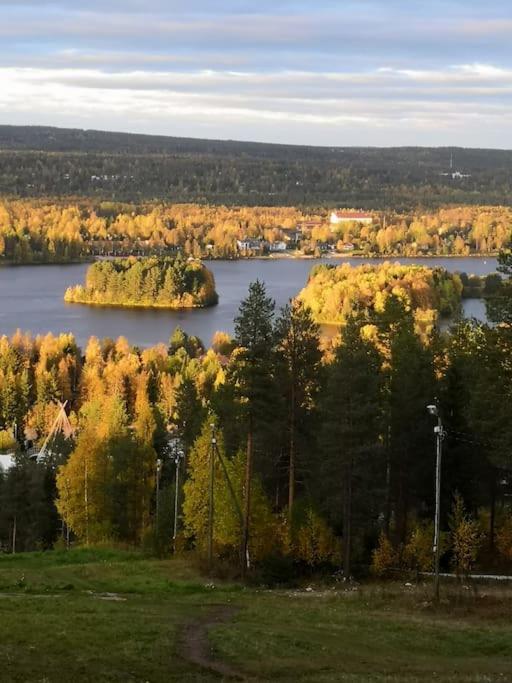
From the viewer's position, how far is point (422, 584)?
701 inches

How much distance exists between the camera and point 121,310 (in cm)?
8256

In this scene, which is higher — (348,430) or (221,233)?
(221,233)

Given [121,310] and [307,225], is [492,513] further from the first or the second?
[307,225]

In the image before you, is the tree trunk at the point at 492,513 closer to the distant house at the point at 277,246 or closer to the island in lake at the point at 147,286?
the island in lake at the point at 147,286

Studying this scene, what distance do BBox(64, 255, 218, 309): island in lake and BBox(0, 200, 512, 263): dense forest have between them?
3263 centimetres

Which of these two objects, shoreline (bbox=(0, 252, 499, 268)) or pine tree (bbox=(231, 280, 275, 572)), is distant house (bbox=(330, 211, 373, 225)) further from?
pine tree (bbox=(231, 280, 275, 572))

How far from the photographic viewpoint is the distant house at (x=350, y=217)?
495ft

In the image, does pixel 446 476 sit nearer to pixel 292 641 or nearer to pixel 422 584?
pixel 422 584

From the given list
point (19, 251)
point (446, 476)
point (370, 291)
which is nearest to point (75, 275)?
point (19, 251)

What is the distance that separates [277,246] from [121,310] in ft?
180

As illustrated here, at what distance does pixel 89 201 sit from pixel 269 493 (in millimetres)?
160177

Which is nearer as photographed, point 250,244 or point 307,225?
point 250,244

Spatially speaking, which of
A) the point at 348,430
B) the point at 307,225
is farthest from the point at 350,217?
→ the point at 348,430

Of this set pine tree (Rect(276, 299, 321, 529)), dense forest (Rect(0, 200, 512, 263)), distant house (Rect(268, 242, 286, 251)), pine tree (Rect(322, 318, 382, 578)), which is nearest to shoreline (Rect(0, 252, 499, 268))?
dense forest (Rect(0, 200, 512, 263))
